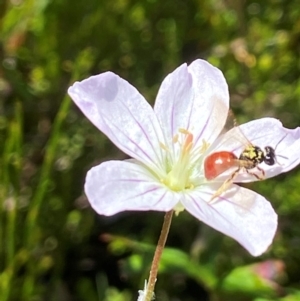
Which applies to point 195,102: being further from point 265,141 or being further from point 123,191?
point 123,191

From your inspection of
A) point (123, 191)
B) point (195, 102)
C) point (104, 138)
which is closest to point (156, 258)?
point (123, 191)

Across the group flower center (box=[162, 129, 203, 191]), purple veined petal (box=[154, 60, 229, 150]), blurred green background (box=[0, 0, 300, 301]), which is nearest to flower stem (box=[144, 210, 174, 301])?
flower center (box=[162, 129, 203, 191])

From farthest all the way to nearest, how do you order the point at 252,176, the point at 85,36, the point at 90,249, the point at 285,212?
the point at 85,36 → the point at 90,249 → the point at 285,212 → the point at 252,176

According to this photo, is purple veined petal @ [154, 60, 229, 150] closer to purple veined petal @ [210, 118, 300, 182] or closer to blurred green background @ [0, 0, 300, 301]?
purple veined petal @ [210, 118, 300, 182]

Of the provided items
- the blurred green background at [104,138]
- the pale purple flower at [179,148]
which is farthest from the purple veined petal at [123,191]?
the blurred green background at [104,138]

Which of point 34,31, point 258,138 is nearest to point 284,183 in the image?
point 258,138

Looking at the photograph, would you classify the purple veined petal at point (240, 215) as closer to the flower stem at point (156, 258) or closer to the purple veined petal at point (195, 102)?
the flower stem at point (156, 258)

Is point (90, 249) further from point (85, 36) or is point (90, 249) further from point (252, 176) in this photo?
point (252, 176)
